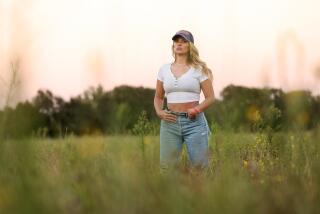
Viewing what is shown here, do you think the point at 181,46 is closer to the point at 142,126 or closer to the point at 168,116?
the point at 168,116

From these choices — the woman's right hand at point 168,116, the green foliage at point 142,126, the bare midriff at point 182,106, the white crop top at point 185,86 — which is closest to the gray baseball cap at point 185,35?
the white crop top at point 185,86

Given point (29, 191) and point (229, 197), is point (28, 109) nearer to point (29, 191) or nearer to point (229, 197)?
point (29, 191)

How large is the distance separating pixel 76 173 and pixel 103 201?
2.12 ft

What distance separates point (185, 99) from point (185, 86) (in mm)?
139

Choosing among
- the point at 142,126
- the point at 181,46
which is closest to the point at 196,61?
the point at 181,46

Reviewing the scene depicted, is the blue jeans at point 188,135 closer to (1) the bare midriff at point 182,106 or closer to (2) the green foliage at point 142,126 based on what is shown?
(1) the bare midriff at point 182,106

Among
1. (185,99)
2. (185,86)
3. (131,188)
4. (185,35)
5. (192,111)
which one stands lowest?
(131,188)

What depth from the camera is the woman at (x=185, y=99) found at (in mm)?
6320

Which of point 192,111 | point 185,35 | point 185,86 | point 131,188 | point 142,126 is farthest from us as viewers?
point 185,35

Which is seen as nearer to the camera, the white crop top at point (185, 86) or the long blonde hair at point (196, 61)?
the white crop top at point (185, 86)

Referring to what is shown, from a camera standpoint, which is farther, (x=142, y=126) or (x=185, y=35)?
(x=185, y=35)

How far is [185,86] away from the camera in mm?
6328

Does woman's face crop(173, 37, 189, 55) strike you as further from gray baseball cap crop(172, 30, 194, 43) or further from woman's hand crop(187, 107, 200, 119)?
woman's hand crop(187, 107, 200, 119)

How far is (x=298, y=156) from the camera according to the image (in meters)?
3.68
